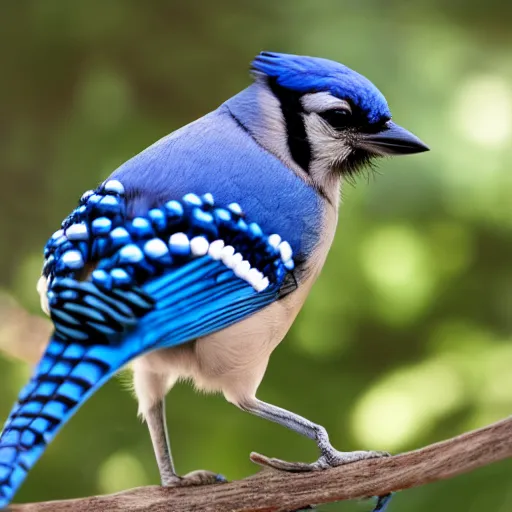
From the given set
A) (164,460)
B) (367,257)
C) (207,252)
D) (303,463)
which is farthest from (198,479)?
(367,257)

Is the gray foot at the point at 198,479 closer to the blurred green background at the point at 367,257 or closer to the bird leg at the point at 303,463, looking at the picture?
the bird leg at the point at 303,463

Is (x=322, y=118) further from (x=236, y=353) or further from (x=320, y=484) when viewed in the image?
(x=320, y=484)

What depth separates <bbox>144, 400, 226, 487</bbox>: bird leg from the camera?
56.4 inches

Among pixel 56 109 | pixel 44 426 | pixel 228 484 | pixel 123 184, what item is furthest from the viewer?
pixel 56 109

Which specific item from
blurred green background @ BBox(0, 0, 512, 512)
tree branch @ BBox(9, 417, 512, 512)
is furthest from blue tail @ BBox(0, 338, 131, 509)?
blurred green background @ BBox(0, 0, 512, 512)

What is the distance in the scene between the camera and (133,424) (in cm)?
215

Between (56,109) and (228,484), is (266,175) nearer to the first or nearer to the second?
(228,484)

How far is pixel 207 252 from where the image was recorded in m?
1.25

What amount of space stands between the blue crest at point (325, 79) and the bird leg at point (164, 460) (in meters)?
0.52

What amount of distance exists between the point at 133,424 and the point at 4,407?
1.16 ft

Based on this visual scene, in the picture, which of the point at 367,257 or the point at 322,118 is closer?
the point at 322,118

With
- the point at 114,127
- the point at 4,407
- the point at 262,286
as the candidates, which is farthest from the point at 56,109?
the point at 262,286

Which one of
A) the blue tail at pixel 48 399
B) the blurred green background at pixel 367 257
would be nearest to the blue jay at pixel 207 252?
the blue tail at pixel 48 399

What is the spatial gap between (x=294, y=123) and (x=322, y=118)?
5cm
